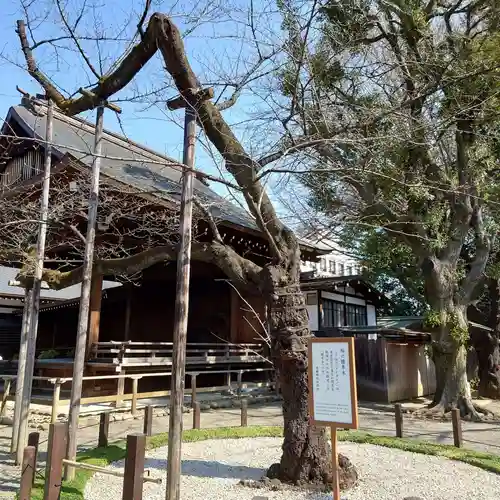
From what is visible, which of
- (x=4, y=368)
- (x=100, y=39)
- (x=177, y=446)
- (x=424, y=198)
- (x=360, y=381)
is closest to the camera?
(x=177, y=446)

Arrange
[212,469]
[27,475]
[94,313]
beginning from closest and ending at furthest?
[27,475] → [212,469] → [94,313]

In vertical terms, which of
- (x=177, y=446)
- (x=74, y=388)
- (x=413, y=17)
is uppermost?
(x=413, y=17)

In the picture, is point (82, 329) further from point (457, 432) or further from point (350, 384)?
point (457, 432)

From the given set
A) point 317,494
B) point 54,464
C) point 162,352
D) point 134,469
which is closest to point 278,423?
point 162,352

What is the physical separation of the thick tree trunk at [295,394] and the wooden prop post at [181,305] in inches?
50.6

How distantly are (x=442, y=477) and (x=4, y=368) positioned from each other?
15125 mm

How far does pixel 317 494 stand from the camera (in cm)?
492

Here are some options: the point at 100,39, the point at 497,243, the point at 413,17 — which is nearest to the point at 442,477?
the point at 100,39

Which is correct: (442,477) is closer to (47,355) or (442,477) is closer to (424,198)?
(424,198)

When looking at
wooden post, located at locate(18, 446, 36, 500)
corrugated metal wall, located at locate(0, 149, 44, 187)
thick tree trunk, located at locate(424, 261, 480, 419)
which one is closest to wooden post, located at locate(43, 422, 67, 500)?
wooden post, located at locate(18, 446, 36, 500)

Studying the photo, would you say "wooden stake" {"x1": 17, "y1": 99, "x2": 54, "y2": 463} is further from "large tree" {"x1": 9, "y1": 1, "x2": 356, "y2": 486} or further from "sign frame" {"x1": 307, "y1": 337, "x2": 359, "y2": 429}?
"sign frame" {"x1": 307, "y1": 337, "x2": 359, "y2": 429}

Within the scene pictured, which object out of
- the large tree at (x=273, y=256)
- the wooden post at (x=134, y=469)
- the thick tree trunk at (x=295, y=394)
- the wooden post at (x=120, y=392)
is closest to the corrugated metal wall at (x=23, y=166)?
the wooden post at (x=120, y=392)

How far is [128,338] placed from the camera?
16109 millimetres

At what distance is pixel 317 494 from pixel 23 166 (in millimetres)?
11978
